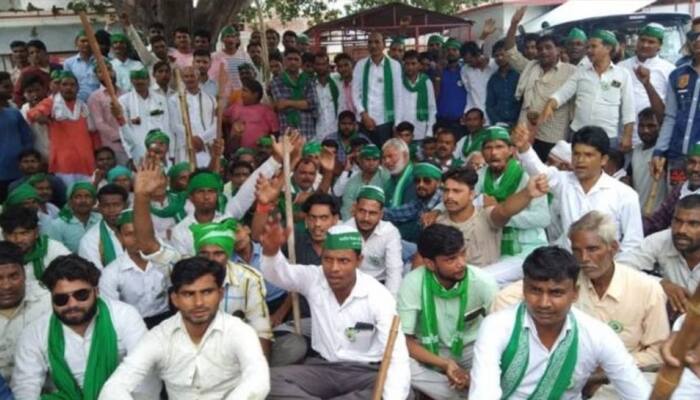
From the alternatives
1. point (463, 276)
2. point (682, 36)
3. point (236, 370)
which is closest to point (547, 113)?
point (463, 276)

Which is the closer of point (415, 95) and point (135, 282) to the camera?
point (135, 282)

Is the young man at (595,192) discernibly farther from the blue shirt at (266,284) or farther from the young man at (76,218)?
the young man at (76,218)

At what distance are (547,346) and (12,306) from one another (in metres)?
2.81

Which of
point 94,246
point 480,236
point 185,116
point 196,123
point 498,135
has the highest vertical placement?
point 185,116

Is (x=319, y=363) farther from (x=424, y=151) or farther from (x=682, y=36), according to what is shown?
(x=682, y=36)

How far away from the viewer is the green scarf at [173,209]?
18.6ft

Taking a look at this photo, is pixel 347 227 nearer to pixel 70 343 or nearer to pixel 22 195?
pixel 70 343

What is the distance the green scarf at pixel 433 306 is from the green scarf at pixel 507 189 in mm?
1230

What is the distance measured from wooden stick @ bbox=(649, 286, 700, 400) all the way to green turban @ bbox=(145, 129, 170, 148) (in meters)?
5.63

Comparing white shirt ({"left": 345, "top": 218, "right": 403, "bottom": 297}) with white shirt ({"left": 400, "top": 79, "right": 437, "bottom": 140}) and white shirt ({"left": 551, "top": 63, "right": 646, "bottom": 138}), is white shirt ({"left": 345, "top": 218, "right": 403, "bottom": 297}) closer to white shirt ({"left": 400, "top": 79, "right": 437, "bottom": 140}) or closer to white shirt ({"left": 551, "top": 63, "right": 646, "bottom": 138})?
white shirt ({"left": 551, "top": 63, "right": 646, "bottom": 138})

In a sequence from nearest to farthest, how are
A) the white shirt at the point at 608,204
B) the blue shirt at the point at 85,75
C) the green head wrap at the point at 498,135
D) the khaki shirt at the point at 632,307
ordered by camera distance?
the khaki shirt at the point at 632,307 → the white shirt at the point at 608,204 → the green head wrap at the point at 498,135 → the blue shirt at the point at 85,75

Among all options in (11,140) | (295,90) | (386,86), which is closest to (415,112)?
(386,86)

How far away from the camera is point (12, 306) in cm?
407

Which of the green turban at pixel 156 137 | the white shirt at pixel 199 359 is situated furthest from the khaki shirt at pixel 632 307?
the green turban at pixel 156 137
